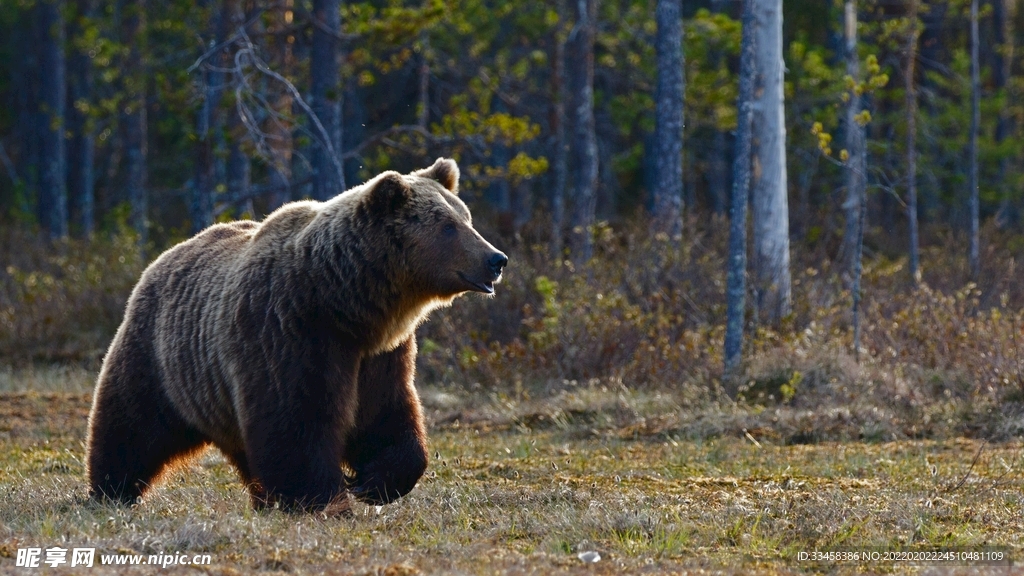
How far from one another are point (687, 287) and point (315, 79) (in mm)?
4643

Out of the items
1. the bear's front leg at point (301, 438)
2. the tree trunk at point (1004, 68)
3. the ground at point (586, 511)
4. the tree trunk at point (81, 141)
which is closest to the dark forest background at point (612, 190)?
the tree trunk at point (1004, 68)

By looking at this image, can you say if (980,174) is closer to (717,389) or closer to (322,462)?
(717,389)

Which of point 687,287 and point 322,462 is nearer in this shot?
point 322,462

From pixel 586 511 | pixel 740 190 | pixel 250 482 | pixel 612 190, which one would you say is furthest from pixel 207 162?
pixel 612 190

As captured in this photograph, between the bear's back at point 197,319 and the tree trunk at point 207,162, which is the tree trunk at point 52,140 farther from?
the bear's back at point 197,319

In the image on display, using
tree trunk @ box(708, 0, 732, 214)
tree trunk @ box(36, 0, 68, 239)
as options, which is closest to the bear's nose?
tree trunk @ box(708, 0, 732, 214)

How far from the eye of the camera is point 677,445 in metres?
8.55

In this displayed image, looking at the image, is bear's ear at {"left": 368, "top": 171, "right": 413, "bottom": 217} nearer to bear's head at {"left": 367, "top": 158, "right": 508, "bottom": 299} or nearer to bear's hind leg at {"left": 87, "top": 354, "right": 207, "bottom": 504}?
bear's head at {"left": 367, "top": 158, "right": 508, "bottom": 299}

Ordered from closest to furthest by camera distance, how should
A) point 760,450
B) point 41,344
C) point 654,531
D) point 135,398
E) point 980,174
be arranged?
point 654,531, point 135,398, point 760,450, point 41,344, point 980,174

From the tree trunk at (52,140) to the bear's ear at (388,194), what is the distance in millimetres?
21358

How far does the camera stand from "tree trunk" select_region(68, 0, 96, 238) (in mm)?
26031

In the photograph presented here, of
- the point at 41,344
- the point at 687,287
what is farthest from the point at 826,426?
the point at 41,344

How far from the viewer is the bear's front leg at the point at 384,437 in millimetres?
5848

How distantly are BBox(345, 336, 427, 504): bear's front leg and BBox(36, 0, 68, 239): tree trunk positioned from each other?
70.4 feet
